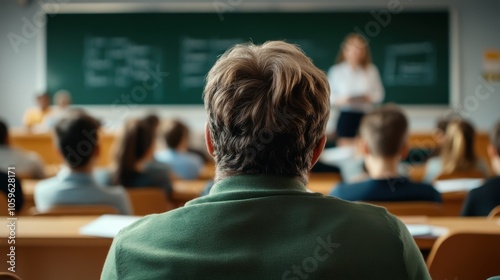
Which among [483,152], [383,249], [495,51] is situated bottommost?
[483,152]

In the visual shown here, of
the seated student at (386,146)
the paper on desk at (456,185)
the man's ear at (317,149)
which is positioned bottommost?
the paper on desk at (456,185)

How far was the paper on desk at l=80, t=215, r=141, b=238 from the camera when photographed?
2.48m

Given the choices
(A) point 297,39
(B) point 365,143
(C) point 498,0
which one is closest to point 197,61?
(A) point 297,39

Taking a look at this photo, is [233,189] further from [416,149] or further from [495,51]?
[495,51]

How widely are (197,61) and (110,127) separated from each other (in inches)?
62.8

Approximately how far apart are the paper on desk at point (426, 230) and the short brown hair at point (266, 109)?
3.80ft

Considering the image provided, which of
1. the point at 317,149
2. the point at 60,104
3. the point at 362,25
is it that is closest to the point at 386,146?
the point at 317,149

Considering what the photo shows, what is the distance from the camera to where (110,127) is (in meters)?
10.8

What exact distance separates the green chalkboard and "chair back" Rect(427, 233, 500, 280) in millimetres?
8556

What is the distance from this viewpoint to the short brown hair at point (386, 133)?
370 centimetres

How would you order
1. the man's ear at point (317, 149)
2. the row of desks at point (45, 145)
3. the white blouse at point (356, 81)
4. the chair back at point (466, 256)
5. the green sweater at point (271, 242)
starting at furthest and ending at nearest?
the row of desks at point (45, 145), the white blouse at point (356, 81), the chair back at point (466, 256), the man's ear at point (317, 149), the green sweater at point (271, 242)

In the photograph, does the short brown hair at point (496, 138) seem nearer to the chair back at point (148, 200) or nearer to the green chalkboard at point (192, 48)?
the chair back at point (148, 200)

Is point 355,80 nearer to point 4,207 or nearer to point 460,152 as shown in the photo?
point 460,152

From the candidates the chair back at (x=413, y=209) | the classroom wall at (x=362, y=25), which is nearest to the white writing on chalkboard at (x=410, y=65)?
the classroom wall at (x=362, y=25)
